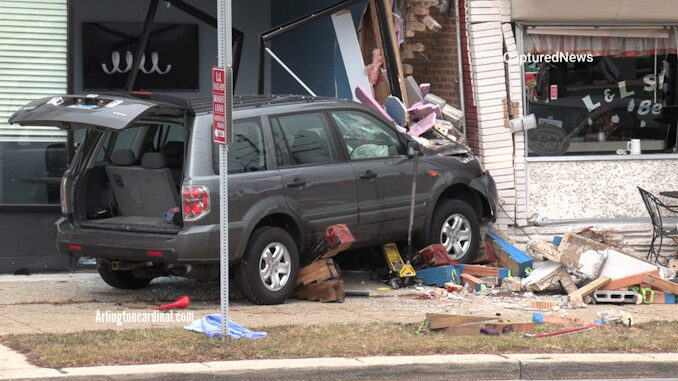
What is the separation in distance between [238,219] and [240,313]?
2.68 ft

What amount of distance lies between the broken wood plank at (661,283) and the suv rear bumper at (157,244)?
4.02m

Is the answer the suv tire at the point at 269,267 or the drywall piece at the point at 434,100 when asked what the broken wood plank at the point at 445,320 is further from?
the drywall piece at the point at 434,100

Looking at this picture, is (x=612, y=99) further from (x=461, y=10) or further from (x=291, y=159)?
(x=291, y=159)

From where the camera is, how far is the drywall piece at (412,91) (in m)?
13.6

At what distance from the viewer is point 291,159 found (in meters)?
10.8

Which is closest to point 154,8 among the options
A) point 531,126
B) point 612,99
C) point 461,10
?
point 461,10

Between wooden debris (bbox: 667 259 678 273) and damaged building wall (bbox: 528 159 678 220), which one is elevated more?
damaged building wall (bbox: 528 159 678 220)

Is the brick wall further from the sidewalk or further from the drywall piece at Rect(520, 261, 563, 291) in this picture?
the sidewalk

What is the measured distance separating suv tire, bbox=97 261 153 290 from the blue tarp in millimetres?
2370

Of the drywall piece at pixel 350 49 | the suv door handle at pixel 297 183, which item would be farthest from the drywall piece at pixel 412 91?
the suv door handle at pixel 297 183

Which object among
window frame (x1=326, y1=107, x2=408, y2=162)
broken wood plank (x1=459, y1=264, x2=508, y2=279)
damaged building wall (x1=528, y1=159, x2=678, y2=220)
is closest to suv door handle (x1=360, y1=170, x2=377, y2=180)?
window frame (x1=326, y1=107, x2=408, y2=162)

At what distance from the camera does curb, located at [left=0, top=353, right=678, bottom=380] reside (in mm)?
7672

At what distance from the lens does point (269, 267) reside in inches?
416

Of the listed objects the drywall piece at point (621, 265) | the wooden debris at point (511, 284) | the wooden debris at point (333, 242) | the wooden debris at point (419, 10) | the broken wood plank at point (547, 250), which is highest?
the wooden debris at point (419, 10)
